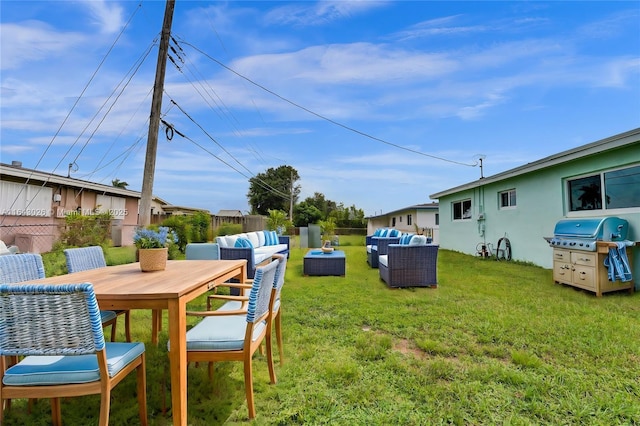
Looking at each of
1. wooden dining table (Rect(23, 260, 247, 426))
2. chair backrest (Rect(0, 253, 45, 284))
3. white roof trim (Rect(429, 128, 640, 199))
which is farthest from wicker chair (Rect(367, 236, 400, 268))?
chair backrest (Rect(0, 253, 45, 284))

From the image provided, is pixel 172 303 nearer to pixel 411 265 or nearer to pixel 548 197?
pixel 411 265

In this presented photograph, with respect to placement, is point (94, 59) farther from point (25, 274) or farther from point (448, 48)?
point (448, 48)

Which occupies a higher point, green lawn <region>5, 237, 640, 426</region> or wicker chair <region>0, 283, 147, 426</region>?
wicker chair <region>0, 283, 147, 426</region>

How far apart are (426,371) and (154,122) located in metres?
6.27

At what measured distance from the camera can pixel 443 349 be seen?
273 centimetres

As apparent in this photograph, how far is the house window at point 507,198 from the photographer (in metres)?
8.64

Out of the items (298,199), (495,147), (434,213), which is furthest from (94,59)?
(298,199)

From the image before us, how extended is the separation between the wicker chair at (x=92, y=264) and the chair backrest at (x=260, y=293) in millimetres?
1465

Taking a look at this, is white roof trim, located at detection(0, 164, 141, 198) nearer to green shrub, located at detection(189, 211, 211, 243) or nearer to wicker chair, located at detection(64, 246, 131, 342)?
green shrub, located at detection(189, 211, 211, 243)

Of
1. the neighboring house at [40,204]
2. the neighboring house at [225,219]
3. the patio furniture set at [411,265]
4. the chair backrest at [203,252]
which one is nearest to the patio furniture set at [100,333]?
the chair backrest at [203,252]

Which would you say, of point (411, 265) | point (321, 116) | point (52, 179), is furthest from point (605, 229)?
point (52, 179)

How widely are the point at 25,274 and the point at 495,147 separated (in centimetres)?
1431

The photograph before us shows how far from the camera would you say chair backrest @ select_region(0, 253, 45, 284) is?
2155 millimetres

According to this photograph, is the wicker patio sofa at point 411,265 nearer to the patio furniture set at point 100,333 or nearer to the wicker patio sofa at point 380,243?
the wicker patio sofa at point 380,243
